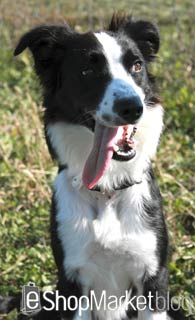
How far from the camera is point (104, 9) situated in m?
9.53

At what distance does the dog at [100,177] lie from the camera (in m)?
3.65

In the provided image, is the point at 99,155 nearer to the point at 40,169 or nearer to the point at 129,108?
the point at 129,108

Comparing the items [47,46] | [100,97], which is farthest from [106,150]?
[47,46]

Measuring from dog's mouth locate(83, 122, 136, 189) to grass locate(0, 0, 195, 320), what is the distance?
61 cm

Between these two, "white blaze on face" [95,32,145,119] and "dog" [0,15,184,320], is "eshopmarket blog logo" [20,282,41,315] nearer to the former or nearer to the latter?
"dog" [0,15,184,320]

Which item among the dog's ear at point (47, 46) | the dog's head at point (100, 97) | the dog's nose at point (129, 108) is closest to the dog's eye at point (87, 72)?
the dog's head at point (100, 97)

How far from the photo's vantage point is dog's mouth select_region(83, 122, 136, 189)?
357cm

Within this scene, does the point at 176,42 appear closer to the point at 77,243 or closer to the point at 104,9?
the point at 104,9

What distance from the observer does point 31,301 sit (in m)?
4.23

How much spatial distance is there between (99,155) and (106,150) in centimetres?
6

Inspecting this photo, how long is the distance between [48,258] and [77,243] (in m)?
1.02

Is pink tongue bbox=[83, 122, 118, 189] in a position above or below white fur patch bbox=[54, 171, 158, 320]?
above

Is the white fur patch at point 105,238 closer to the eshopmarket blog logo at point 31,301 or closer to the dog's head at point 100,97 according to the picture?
the dog's head at point 100,97

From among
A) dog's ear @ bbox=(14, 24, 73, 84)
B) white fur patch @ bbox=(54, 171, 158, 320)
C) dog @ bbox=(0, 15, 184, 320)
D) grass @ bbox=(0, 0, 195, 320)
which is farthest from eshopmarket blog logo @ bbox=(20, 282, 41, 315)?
dog's ear @ bbox=(14, 24, 73, 84)
